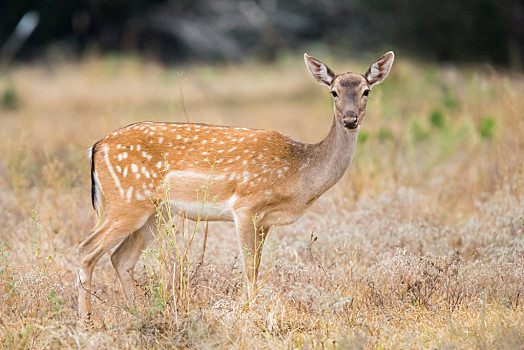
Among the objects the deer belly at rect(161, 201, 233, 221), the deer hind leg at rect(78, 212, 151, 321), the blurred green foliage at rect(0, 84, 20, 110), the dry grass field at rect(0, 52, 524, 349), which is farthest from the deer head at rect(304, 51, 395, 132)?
the blurred green foliage at rect(0, 84, 20, 110)

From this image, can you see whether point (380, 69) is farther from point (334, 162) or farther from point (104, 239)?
point (104, 239)

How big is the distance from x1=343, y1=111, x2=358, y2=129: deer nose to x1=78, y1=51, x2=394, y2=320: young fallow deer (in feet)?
0.04

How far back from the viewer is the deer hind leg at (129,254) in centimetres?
516

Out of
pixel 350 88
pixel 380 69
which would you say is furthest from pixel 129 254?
pixel 380 69

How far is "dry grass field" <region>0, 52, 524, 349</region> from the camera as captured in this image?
409 cm

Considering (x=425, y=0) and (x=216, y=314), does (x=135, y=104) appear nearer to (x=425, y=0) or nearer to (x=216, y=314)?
(x=425, y=0)

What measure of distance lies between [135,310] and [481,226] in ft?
10.4

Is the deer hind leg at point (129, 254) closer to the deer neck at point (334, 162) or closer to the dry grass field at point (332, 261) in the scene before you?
the dry grass field at point (332, 261)

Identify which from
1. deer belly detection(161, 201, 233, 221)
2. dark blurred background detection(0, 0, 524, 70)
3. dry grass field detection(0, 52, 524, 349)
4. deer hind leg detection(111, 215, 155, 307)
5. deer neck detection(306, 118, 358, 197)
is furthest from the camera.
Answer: dark blurred background detection(0, 0, 524, 70)

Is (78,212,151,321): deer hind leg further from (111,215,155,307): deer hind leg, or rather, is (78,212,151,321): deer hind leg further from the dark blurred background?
the dark blurred background

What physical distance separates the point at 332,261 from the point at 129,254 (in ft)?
5.08

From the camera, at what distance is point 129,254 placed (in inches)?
206

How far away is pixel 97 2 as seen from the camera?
73.2 feet

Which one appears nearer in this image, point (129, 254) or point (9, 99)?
point (129, 254)
